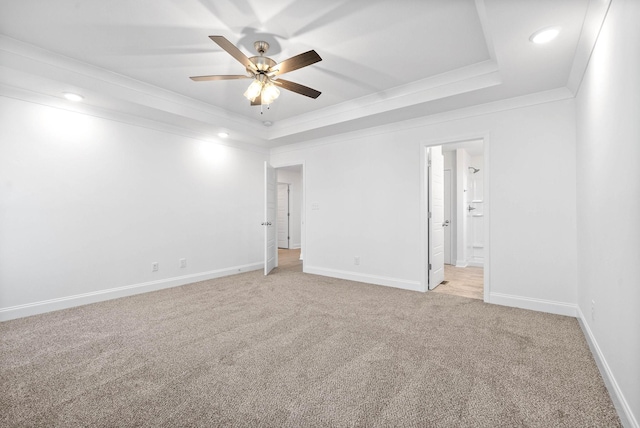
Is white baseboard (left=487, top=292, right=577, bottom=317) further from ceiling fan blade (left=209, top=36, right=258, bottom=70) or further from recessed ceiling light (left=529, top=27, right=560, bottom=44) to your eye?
ceiling fan blade (left=209, top=36, right=258, bottom=70)

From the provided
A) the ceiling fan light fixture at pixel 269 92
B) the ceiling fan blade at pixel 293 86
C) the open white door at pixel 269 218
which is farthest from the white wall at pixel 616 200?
the open white door at pixel 269 218

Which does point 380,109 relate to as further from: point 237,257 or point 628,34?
point 237,257

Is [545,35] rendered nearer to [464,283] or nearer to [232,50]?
[232,50]

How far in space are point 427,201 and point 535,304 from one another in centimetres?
Answer: 170

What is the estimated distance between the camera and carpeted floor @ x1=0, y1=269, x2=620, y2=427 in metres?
1.57

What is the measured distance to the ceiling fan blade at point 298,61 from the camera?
2.26m

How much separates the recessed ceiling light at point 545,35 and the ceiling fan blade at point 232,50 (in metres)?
2.23

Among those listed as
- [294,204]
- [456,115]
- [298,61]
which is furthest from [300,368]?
[294,204]

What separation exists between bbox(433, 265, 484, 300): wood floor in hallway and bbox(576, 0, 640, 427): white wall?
1544 millimetres

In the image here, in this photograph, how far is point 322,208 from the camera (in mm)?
5188

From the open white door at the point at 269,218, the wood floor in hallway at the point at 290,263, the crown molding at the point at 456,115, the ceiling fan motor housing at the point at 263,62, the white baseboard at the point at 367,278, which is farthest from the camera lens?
the wood floor in hallway at the point at 290,263

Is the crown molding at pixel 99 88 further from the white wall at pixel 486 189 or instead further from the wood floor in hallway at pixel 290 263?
the wood floor in hallway at pixel 290 263

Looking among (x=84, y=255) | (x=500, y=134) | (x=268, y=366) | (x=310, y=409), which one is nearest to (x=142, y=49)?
(x=84, y=255)

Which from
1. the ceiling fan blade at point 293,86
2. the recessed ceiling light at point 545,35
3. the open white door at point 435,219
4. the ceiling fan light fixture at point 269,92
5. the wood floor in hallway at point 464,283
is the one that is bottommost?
the wood floor in hallway at point 464,283
